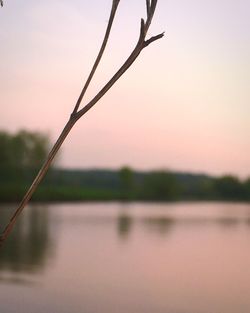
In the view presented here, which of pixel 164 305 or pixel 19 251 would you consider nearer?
pixel 164 305

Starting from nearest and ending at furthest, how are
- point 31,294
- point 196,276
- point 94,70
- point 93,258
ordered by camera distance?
point 94,70 < point 31,294 < point 196,276 < point 93,258

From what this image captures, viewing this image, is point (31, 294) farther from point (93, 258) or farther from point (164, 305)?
point (93, 258)

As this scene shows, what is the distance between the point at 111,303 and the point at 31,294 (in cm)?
44

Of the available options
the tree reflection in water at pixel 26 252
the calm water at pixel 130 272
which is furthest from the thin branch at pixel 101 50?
the tree reflection in water at pixel 26 252

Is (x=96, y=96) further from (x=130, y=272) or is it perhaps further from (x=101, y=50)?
(x=130, y=272)

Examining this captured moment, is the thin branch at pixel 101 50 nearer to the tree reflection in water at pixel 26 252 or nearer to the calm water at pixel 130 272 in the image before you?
the calm water at pixel 130 272

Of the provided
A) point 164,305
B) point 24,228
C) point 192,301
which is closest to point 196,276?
point 192,301

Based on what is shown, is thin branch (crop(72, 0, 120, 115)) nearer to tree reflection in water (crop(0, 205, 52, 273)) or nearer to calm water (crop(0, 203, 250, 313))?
calm water (crop(0, 203, 250, 313))

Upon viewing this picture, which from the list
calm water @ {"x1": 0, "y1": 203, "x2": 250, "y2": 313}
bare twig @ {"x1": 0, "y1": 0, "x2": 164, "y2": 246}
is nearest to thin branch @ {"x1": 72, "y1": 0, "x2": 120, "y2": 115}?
bare twig @ {"x1": 0, "y1": 0, "x2": 164, "y2": 246}

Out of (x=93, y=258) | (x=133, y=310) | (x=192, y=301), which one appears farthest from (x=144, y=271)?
(x=133, y=310)

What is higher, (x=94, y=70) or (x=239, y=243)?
(x=94, y=70)

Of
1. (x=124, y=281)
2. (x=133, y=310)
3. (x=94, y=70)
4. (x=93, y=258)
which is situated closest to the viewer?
(x=94, y=70)

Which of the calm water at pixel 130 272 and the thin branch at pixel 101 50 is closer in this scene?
the thin branch at pixel 101 50

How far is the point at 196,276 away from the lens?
11.7 ft
